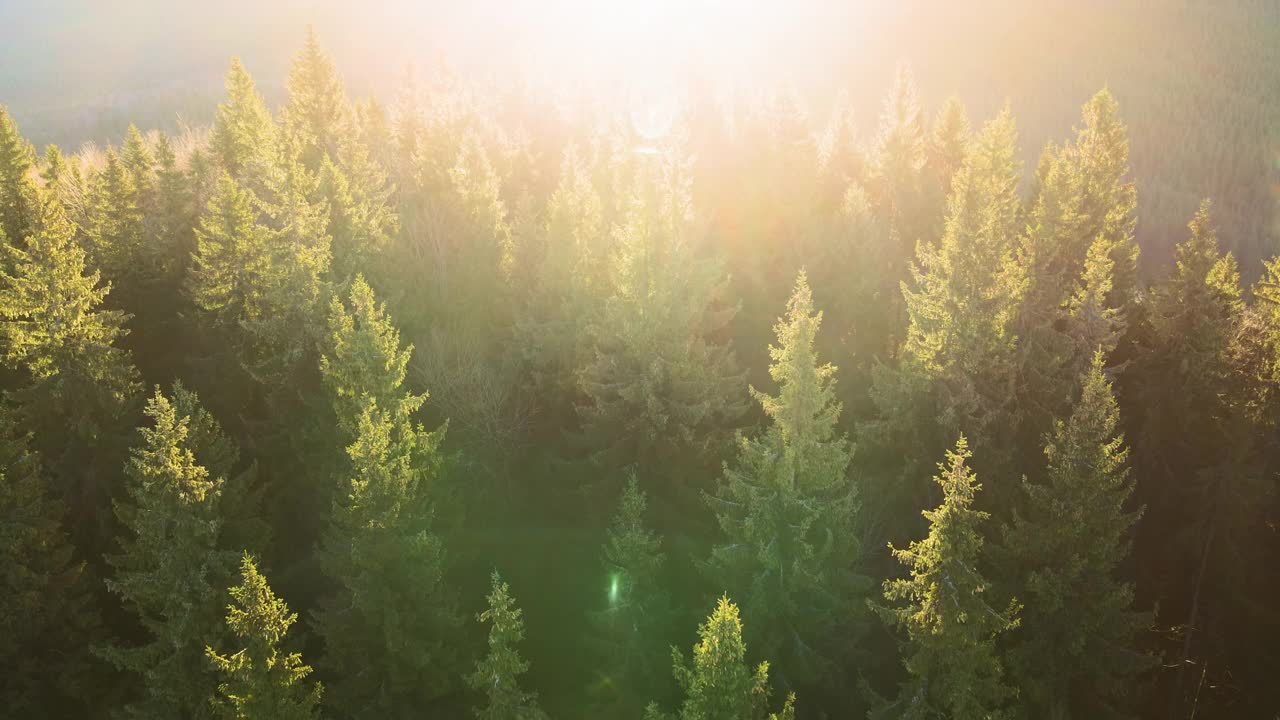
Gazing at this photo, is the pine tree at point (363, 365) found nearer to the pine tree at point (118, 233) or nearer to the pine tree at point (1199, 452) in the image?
the pine tree at point (118, 233)

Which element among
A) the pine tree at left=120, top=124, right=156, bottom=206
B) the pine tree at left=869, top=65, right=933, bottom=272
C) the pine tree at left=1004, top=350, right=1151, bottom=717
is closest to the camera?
the pine tree at left=1004, top=350, right=1151, bottom=717

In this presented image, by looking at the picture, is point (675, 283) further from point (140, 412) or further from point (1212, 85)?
point (1212, 85)

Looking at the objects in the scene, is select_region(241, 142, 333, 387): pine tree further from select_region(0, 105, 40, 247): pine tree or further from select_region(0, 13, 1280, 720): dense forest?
select_region(0, 105, 40, 247): pine tree

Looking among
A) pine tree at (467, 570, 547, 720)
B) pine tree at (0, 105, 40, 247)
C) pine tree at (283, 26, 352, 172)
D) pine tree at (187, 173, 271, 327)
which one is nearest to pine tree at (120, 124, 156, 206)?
pine tree at (0, 105, 40, 247)

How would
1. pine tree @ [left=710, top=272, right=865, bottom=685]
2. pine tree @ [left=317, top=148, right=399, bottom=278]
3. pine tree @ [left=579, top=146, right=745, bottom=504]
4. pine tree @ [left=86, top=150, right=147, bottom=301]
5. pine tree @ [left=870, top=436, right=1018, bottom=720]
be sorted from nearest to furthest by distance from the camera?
1. pine tree @ [left=870, top=436, right=1018, bottom=720]
2. pine tree @ [left=710, top=272, right=865, bottom=685]
3. pine tree @ [left=579, top=146, right=745, bottom=504]
4. pine tree @ [left=317, top=148, right=399, bottom=278]
5. pine tree @ [left=86, top=150, right=147, bottom=301]

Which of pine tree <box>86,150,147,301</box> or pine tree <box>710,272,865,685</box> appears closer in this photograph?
A: pine tree <box>710,272,865,685</box>
